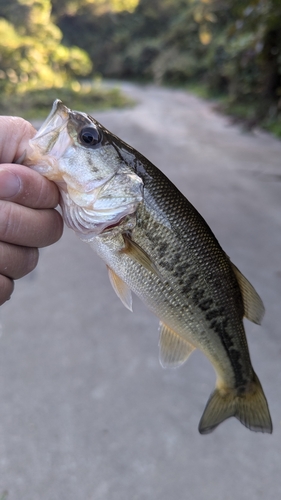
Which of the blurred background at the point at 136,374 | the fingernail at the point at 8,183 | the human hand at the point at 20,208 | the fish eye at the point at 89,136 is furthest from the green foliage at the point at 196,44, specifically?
the fingernail at the point at 8,183

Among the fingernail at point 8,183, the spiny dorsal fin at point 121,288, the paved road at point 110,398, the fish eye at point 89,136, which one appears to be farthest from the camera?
the paved road at point 110,398

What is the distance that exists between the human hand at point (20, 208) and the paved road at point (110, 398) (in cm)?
128

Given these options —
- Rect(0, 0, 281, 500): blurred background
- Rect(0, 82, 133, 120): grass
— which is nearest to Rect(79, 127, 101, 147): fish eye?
Rect(0, 0, 281, 500): blurred background

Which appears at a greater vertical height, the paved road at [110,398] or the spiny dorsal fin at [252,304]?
the spiny dorsal fin at [252,304]

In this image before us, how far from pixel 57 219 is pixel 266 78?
28.1ft

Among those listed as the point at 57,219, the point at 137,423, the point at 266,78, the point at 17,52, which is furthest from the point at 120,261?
the point at 17,52

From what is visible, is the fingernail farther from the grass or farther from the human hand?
the grass

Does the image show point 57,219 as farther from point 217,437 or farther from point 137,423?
point 217,437

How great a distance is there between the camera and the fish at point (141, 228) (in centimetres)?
119

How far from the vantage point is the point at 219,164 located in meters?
6.50

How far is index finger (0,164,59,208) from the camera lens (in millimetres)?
1111

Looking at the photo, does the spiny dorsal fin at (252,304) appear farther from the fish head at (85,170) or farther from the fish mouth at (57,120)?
the fish mouth at (57,120)

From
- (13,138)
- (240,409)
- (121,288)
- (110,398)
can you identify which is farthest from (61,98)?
(240,409)

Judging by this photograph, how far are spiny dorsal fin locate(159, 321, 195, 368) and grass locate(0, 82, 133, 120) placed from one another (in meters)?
10.00
